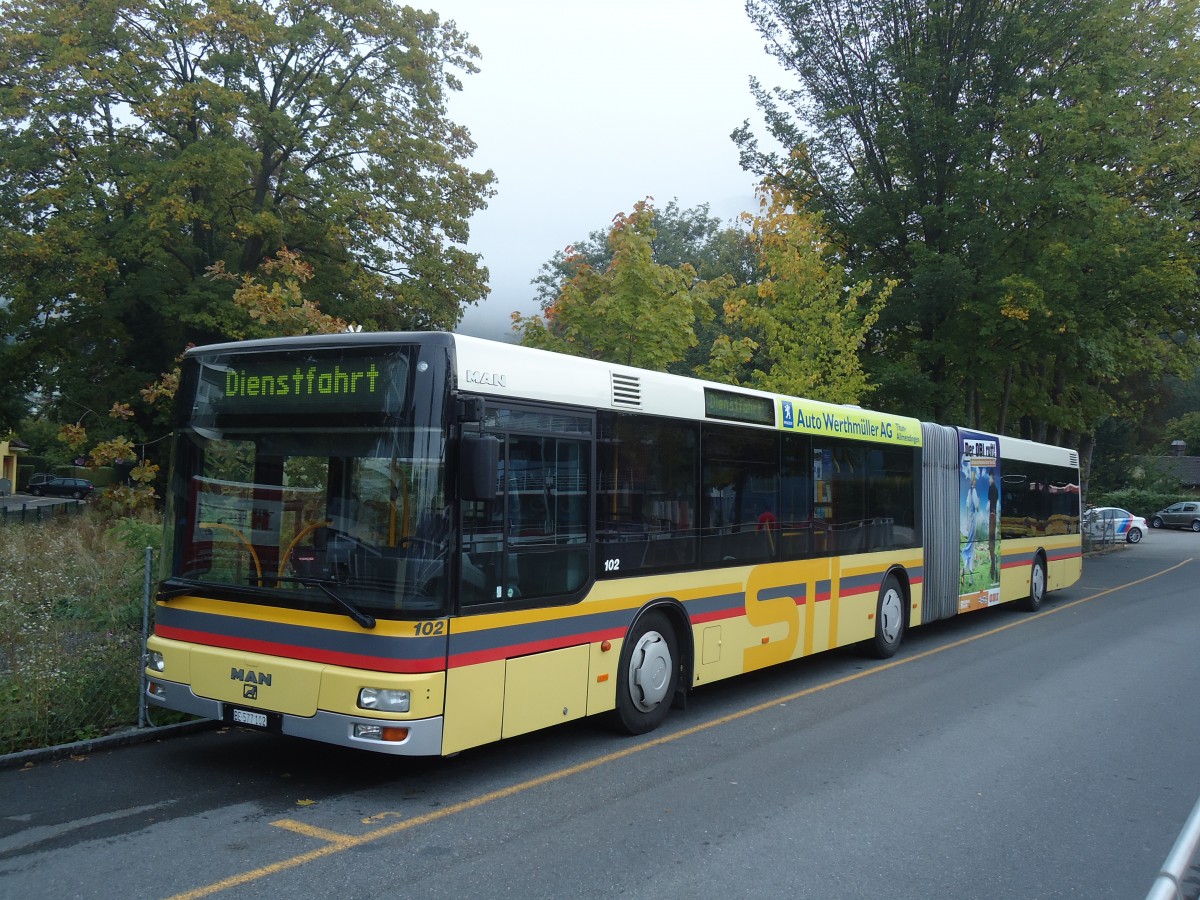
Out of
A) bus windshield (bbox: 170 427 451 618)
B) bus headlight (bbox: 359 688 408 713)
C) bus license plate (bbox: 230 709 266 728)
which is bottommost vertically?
bus license plate (bbox: 230 709 266 728)

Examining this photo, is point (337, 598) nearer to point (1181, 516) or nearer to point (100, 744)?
point (100, 744)

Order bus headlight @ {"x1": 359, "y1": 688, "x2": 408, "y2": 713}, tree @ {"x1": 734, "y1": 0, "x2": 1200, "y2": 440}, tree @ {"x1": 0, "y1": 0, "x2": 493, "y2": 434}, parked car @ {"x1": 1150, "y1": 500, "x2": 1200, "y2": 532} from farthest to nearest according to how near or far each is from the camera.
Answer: parked car @ {"x1": 1150, "y1": 500, "x2": 1200, "y2": 532} → tree @ {"x1": 734, "y1": 0, "x2": 1200, "y2": 440} → tree @ {"x1": 0, "y1": 0, "x2": 493, "y2": 434} → bus headlight @ {"x1": 359, "y1": 688, "x2": 408, "y2": 713}

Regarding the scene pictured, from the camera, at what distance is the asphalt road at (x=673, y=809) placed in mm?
4852

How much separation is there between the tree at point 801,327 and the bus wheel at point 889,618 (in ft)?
27.3

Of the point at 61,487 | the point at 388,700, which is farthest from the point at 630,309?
the point at 61,487

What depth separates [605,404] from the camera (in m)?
7.45

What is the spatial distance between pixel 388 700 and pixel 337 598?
27.2 inches

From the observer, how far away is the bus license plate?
6094 millimetres

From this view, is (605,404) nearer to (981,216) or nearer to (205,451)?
(205,451)

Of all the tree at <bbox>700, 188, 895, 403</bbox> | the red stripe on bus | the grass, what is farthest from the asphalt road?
the tree at <bbox>700, 188, 895, 403</bbox>

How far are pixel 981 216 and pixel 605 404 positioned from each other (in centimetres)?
1849

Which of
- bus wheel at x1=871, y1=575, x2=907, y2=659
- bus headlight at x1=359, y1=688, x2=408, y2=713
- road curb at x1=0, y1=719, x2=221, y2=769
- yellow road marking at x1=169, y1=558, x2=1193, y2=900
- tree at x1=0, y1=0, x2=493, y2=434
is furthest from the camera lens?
tree at x1=0, y1=0, x2=493, y2=434

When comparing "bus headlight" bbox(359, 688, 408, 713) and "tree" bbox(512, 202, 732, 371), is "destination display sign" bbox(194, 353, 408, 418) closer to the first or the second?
"bus headlight" bbox(359, 688, 408, 713)

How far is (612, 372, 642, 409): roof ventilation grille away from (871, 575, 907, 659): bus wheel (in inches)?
218
